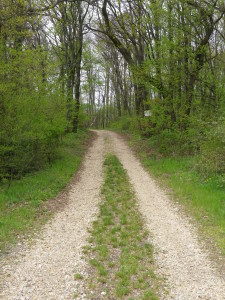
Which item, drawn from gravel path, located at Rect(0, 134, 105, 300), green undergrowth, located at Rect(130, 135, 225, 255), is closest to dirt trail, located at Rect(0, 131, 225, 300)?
gravel path, located at Rect(0, 134, 105, 300)

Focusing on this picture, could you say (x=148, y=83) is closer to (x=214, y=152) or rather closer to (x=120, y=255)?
(x=214, y=152)

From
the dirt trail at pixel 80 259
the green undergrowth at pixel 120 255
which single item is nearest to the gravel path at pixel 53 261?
the dirt trail at pixel 80 259

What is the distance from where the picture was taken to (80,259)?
499cm

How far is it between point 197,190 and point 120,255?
4.30 metres

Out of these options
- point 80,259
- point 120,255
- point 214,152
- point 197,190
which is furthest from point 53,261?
point 214,152

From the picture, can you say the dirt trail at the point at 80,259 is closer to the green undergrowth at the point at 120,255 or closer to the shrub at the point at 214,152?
the green undergrowth at the point at 120,255

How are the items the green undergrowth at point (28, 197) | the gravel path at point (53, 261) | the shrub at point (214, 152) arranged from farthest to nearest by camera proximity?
the shrub at point (214, 152), the green undergrowth at point (28, 197), the gravel path at point (53, 261)

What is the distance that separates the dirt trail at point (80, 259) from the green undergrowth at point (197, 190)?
0.43 metres

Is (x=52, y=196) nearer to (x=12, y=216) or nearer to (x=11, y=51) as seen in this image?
(x=12, y=216)

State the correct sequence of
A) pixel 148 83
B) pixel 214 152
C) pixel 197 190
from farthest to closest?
pixel 148 83 < pixel 214 152 < pixel 197 190

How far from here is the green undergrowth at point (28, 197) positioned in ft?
20.1

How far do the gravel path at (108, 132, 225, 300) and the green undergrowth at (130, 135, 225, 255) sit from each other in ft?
1.32

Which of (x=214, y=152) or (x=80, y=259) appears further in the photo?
(x=214, y=152)

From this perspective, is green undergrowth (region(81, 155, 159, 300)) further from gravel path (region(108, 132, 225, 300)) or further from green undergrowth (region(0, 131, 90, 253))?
green undergrowth (region(0, 131, 90, 253))
